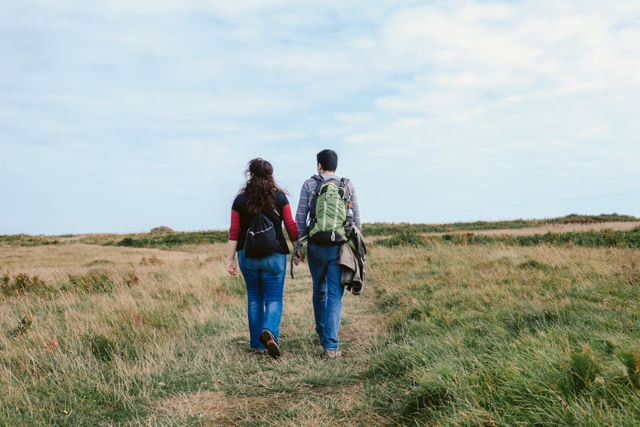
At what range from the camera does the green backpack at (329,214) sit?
5012mm

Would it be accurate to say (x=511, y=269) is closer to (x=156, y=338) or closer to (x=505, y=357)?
(x=505, y=357)

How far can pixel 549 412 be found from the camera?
2.61 metres

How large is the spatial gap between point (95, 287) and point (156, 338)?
21.7 ft

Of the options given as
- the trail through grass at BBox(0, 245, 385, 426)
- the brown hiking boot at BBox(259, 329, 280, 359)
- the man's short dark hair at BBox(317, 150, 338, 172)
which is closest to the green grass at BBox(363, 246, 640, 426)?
the trail through grass at BBox(0, 245, 385, 426)

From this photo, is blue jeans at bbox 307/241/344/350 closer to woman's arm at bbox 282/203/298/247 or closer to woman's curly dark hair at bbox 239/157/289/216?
woman's arm at bbox 282/203/298/247

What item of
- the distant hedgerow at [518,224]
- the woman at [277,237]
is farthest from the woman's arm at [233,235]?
the distant hedgerow at [518,224]

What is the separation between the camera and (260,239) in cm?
518

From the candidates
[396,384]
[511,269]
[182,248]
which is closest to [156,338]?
[396,384]

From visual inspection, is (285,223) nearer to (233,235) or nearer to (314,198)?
(314,198)

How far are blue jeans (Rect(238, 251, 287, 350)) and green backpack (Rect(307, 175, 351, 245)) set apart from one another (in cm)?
62

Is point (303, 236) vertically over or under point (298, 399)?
over

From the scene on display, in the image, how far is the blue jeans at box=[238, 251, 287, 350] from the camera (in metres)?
5.32

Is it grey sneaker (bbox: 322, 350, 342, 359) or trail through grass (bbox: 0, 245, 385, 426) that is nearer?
trail through grass (bbox: 0, 245, 385, 426)

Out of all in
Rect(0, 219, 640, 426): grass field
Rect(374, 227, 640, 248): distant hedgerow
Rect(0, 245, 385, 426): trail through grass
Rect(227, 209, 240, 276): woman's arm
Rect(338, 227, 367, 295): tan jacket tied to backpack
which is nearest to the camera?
Rect(0, 219, 640, 426): grass field
